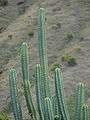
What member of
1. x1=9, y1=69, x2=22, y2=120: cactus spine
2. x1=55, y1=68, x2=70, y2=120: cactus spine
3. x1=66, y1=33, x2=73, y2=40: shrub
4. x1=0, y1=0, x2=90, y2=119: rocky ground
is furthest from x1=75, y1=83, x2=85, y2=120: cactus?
x1=66, y1=33, x2=73, y2=40: shrub

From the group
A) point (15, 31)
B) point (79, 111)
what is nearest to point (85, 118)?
point (79, 111)

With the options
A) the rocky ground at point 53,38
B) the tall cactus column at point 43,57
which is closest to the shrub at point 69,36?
the rocky ground at point 53,38

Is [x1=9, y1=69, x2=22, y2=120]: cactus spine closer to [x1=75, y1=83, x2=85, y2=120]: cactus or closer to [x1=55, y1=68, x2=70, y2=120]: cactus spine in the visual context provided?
[x1=55, y1=68, x2=70, y2=120]: cactus spine

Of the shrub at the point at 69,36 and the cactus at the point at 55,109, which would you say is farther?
the shrub at the point at 69,36

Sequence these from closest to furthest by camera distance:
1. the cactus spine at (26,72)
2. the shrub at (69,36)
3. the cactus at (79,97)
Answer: the cactus at (79,97) < the cactus spine at (26,72) < the shrub at (69,36)

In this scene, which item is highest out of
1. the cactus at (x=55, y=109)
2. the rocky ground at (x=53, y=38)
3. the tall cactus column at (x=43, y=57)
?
the tall cactus column at (x=43, y=57)

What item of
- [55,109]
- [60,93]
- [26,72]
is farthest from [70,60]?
[60,93]

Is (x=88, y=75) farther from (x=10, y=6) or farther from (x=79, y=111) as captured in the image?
(x=10, y=6)

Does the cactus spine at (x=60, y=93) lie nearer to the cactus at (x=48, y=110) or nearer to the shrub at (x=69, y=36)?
the cactus at (x=48, y=110)
